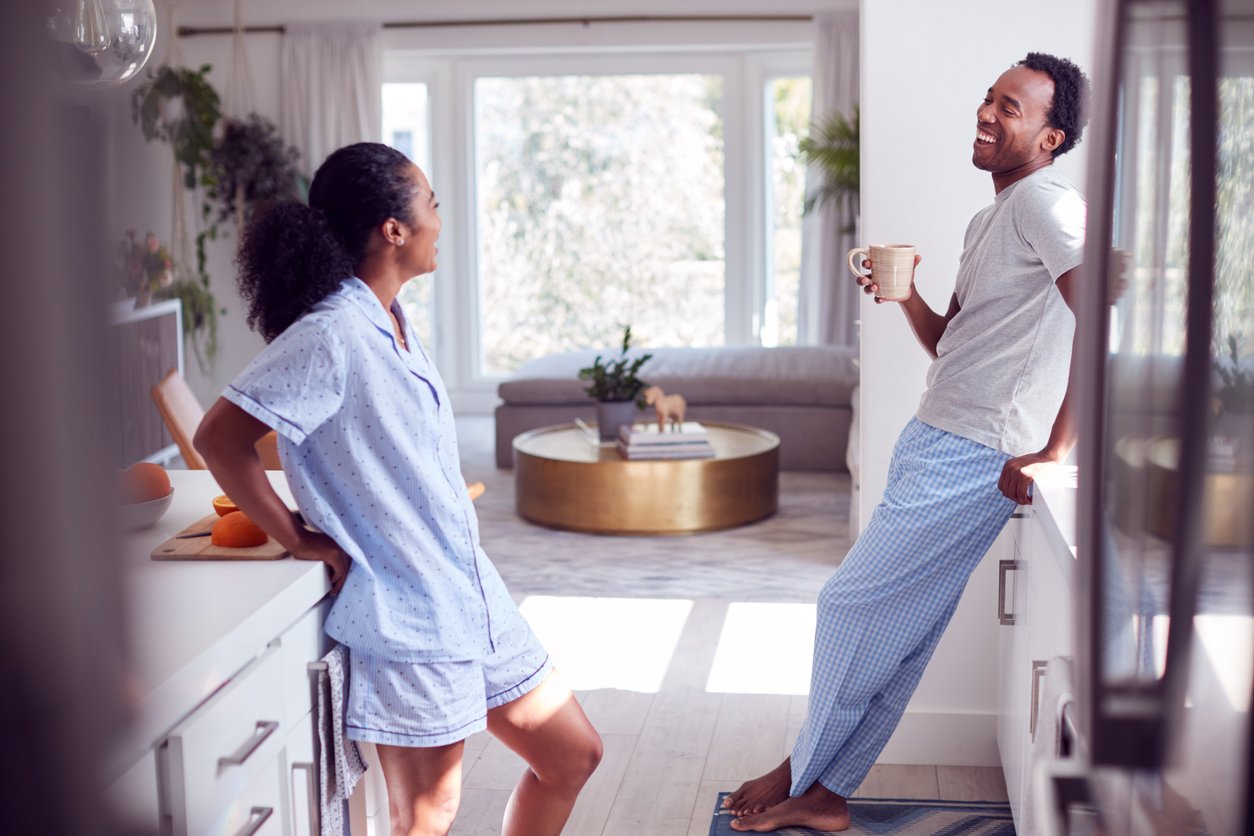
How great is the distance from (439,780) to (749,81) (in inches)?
265

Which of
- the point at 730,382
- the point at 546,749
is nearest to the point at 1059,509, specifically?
the point at 546,749

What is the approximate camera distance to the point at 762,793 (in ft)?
8.25

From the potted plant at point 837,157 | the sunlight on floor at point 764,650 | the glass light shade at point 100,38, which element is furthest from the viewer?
the potted plant at point 837,157

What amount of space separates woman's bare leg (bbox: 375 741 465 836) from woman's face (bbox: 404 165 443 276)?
0.63 metres

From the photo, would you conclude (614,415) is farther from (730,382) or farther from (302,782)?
(302,782)

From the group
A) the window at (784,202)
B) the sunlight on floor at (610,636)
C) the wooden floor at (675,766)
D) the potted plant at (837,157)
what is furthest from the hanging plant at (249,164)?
the wooden floor at (675,766)

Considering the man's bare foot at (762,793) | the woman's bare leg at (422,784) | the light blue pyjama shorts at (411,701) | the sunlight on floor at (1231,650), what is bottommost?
the man's bare foot at (762,793)

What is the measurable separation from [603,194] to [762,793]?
19.4ft

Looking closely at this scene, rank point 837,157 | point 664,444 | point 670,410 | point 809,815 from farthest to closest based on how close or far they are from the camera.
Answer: point 837,157 < point 670,410 < point 664,444 < point 809,815

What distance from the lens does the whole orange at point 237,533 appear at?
5.47 feet

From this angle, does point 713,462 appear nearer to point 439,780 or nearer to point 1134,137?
point 439,780

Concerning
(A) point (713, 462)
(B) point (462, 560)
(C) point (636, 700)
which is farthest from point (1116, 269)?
(A) point (713, 462)

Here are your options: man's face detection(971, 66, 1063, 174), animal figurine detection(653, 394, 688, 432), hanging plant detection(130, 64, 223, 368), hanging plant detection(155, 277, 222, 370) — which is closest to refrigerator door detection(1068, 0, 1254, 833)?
man's face detection(971, 66, 1063, 174)

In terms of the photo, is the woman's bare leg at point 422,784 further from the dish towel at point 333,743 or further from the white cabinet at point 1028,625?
the white cabinet at point 1028,625
